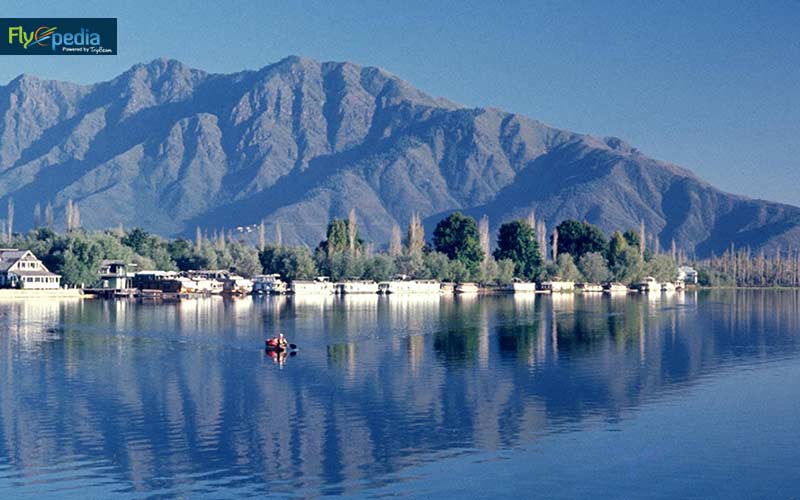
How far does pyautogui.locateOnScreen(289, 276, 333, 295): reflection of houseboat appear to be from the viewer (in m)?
182

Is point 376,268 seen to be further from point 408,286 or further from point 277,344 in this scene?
point 277,344

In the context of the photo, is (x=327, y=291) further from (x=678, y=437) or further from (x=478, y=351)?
(x=678, y=437)

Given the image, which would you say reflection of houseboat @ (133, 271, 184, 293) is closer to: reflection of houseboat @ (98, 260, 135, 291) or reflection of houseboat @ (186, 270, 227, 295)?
reflection of houseboat @ (98, 260, 135, 291)

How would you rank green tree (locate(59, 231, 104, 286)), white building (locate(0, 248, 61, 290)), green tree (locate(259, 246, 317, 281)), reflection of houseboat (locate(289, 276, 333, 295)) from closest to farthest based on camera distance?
white building (locate(0, 248, 61, 290)), green tree (locate(59, 231, 104, 286)), reflection of houseboat (locate(289, 276, 333, 295)), green tree (locate(259, 246, 317, 281))

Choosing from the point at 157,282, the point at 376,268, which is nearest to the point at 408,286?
the point at 376,268

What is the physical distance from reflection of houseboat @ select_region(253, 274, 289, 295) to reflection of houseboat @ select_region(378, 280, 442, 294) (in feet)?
56.6

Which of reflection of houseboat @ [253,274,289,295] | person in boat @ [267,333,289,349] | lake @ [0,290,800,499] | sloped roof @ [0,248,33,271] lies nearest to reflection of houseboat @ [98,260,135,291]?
sloped roof @ [0,248,33,271]

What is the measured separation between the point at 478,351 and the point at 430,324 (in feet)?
92.2

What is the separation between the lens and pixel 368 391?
52.4m

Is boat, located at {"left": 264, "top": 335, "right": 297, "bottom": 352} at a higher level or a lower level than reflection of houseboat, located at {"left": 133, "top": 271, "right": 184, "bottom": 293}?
lower

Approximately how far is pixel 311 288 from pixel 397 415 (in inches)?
5452

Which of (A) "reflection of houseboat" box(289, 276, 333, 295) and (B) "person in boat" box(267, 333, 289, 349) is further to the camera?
(A) "reflection of houseboat" box(289, 276, 333, 295)

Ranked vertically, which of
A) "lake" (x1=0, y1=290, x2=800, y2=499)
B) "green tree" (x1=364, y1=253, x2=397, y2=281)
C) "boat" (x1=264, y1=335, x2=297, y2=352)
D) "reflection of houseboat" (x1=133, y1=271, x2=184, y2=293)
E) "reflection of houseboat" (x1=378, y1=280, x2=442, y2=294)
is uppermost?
"green tree" (x1=364, y1=253, x2=397, y2=281)

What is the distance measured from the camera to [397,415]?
149 ft
